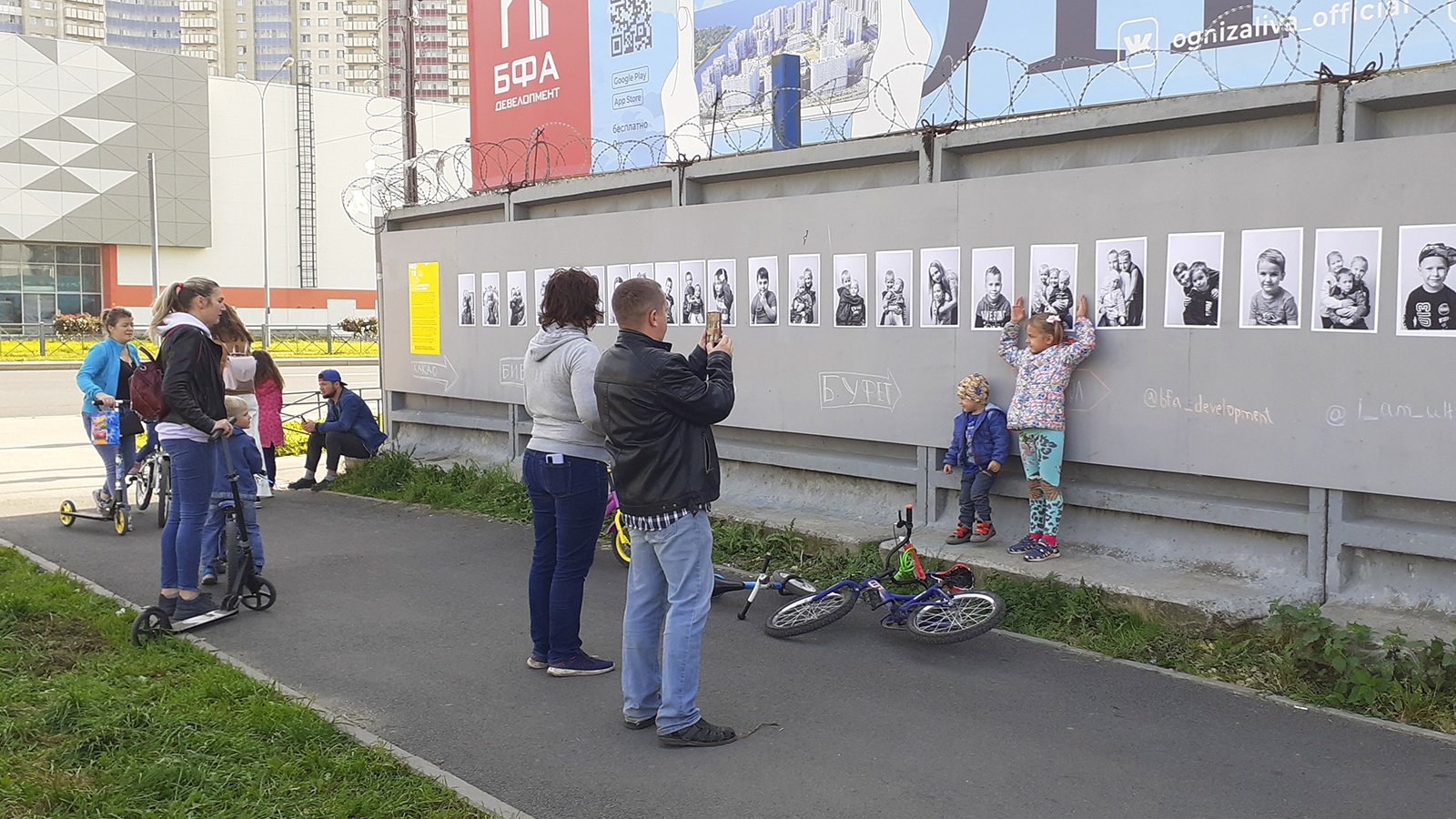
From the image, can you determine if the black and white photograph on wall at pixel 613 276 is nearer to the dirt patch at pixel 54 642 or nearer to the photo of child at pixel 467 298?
the photo of child at pixel 467 298

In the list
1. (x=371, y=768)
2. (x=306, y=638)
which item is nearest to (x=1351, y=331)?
(x=371, y=768)

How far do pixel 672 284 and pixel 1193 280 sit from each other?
4.39 meters

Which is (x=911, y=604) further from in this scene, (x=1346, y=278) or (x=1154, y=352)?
(x=1346, y=278)

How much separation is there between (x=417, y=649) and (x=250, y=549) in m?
1.50

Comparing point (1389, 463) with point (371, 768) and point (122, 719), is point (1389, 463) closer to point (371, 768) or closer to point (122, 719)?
point (371, 768)

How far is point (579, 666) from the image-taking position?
18.8ft

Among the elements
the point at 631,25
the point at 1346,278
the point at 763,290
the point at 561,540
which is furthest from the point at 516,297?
the point at 1346,278

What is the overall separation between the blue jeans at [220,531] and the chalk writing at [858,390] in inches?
158

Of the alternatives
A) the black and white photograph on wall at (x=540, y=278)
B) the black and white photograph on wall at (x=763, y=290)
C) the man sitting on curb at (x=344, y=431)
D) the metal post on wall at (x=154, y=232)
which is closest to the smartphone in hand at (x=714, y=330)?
the black and white photograph on wall at (x=763, y=290)

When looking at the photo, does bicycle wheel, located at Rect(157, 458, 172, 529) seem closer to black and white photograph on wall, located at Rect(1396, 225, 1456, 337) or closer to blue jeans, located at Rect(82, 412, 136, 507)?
blue jeans, located at Rect(82, 412, 136, 507)

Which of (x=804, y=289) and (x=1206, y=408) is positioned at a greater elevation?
(x=804, y=289)

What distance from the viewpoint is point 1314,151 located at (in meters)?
5.96

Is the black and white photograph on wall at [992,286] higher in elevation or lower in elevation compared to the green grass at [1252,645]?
higher

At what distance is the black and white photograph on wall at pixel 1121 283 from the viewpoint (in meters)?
6.67
